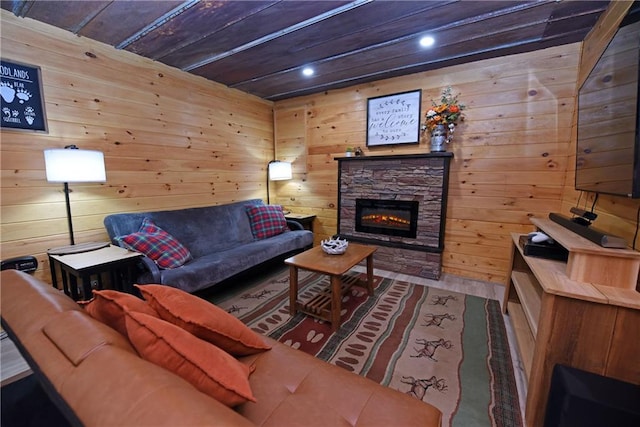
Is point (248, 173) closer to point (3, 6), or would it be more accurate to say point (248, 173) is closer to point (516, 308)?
point (3, 6)

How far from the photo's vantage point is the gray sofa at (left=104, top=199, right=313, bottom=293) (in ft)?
7.21

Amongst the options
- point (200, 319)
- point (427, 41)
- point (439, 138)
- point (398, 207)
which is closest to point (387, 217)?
point (398, 207)

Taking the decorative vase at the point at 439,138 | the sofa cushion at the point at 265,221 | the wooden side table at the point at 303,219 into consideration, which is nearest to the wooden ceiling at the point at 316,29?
the decorative vase at the point at 439,138

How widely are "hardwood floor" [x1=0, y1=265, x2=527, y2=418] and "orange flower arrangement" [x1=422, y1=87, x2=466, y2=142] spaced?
1.62m

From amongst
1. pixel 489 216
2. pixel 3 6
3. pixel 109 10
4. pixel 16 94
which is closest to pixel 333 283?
pixel 489 216

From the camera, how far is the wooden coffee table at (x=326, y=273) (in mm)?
2070

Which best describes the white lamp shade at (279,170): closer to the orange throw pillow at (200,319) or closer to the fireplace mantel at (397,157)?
the fireplace mantel at (397,157)

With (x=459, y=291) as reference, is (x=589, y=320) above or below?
above

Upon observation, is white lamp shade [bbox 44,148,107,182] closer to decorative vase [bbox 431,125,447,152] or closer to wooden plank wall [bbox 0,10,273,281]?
wooden plank wall [bbox 0,10,273,281]

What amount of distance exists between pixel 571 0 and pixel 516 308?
2.29 meters

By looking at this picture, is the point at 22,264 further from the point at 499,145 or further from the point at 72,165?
the point at 499,145

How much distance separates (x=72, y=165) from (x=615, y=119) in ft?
11.0

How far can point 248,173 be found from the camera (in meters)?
3.97

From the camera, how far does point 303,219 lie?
155 inches
